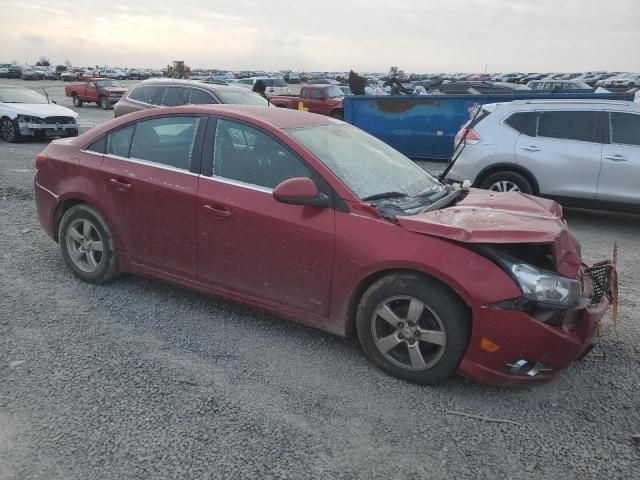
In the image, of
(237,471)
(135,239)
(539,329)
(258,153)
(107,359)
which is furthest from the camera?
(135,239)

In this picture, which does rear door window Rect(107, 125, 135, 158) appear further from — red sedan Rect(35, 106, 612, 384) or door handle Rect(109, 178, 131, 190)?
door handle Rect(109, 178, 131, 190)

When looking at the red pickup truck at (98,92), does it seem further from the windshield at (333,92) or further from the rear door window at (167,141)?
the rear door window at (167,141)

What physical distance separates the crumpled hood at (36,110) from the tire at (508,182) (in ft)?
36.3

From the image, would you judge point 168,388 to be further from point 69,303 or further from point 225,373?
point 69,303

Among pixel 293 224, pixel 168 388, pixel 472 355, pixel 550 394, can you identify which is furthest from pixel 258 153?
pixel 550 394

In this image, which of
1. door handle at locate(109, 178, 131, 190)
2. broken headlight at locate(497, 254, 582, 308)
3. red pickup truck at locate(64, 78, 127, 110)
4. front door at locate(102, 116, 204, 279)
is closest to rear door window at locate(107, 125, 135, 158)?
front door at locate(102, 116, 204, 279)

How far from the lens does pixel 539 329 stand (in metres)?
2.88

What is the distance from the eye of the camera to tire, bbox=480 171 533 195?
285 inches

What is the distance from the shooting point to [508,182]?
7371mm

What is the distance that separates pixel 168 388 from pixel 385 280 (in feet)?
4.70

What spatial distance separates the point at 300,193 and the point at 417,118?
9229 mm

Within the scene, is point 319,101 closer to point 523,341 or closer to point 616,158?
point 616,158

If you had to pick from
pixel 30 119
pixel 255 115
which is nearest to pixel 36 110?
pixel 30 119

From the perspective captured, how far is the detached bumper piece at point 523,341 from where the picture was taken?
2.88 metres
